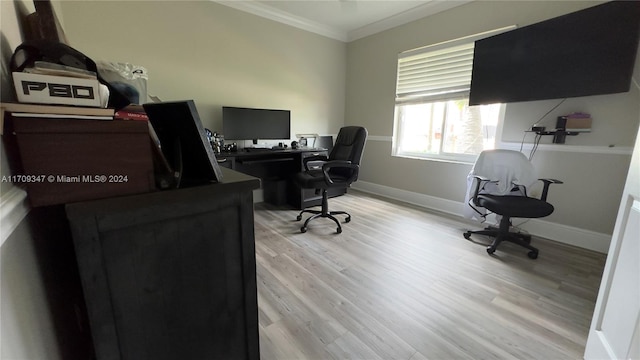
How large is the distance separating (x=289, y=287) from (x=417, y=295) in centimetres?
86

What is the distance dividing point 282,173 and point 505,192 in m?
2.64

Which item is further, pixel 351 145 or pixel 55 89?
pixel 351 145

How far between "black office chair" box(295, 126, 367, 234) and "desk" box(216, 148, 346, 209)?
40 cm

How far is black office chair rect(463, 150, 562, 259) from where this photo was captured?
2.13 meters

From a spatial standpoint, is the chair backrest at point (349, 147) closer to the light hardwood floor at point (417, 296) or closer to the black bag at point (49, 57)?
the light hardwood floor at point (417, 296)

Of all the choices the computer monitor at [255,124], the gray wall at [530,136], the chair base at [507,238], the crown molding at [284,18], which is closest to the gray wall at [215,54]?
the crown molding at [284,18]

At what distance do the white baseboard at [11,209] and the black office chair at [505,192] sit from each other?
2677 mm

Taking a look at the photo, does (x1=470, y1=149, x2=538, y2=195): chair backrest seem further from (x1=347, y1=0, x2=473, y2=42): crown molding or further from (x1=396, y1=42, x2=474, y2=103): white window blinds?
(x1=347, y1=0, x2=473, y2=42): crown molding

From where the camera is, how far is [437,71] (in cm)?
332

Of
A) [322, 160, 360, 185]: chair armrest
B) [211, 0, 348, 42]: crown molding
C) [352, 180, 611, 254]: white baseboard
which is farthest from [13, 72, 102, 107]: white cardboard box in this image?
[352, 180, 611, 254]: white baseboard

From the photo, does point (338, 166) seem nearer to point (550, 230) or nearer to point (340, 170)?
point (340, 170)

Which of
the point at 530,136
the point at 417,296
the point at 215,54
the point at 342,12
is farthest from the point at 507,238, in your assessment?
the point at 215,54

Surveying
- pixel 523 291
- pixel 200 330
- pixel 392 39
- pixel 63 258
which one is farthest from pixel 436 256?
pixel 392 39

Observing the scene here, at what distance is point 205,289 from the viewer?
2.81 ft
